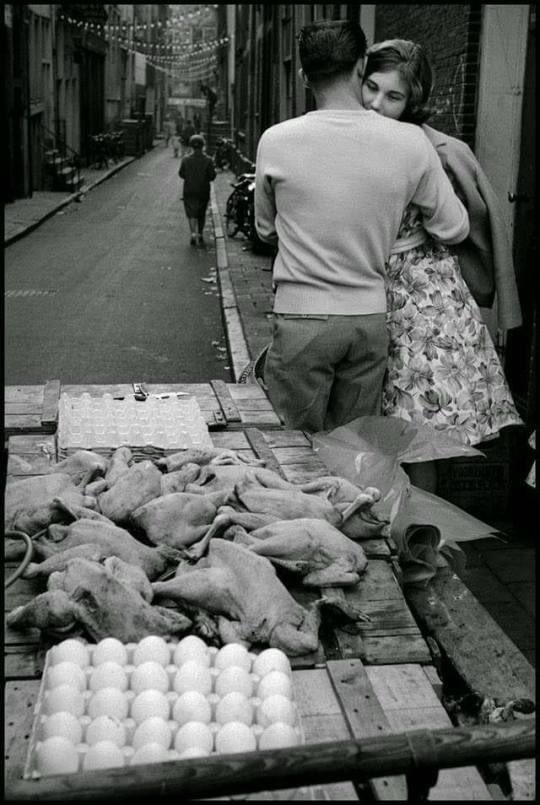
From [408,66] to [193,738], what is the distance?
2.88 m

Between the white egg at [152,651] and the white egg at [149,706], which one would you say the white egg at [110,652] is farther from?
the white egg at [149,706]

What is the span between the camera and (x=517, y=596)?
511 cm

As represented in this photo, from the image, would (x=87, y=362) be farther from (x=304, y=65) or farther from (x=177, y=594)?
(x=177, y=594)

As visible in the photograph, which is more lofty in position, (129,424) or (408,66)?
(408,66)

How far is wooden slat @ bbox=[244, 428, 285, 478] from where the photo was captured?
3732 millimetres

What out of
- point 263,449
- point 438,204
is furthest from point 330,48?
point 263,449

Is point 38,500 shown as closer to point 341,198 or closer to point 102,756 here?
point 102,756

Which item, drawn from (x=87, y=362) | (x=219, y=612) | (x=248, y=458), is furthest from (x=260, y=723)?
(x=87, y=362)

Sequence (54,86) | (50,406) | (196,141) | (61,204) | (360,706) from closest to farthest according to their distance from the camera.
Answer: (360,706) < (50,406) < (196,141) < (61,204) < (54,86)

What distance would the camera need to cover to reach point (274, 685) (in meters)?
2.21

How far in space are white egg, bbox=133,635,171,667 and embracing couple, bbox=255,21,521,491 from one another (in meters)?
1.87

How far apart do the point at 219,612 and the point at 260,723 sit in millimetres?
513

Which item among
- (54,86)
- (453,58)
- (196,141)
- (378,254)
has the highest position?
(54,86)

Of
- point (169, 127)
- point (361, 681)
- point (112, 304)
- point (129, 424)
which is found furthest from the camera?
point (169, 127)
